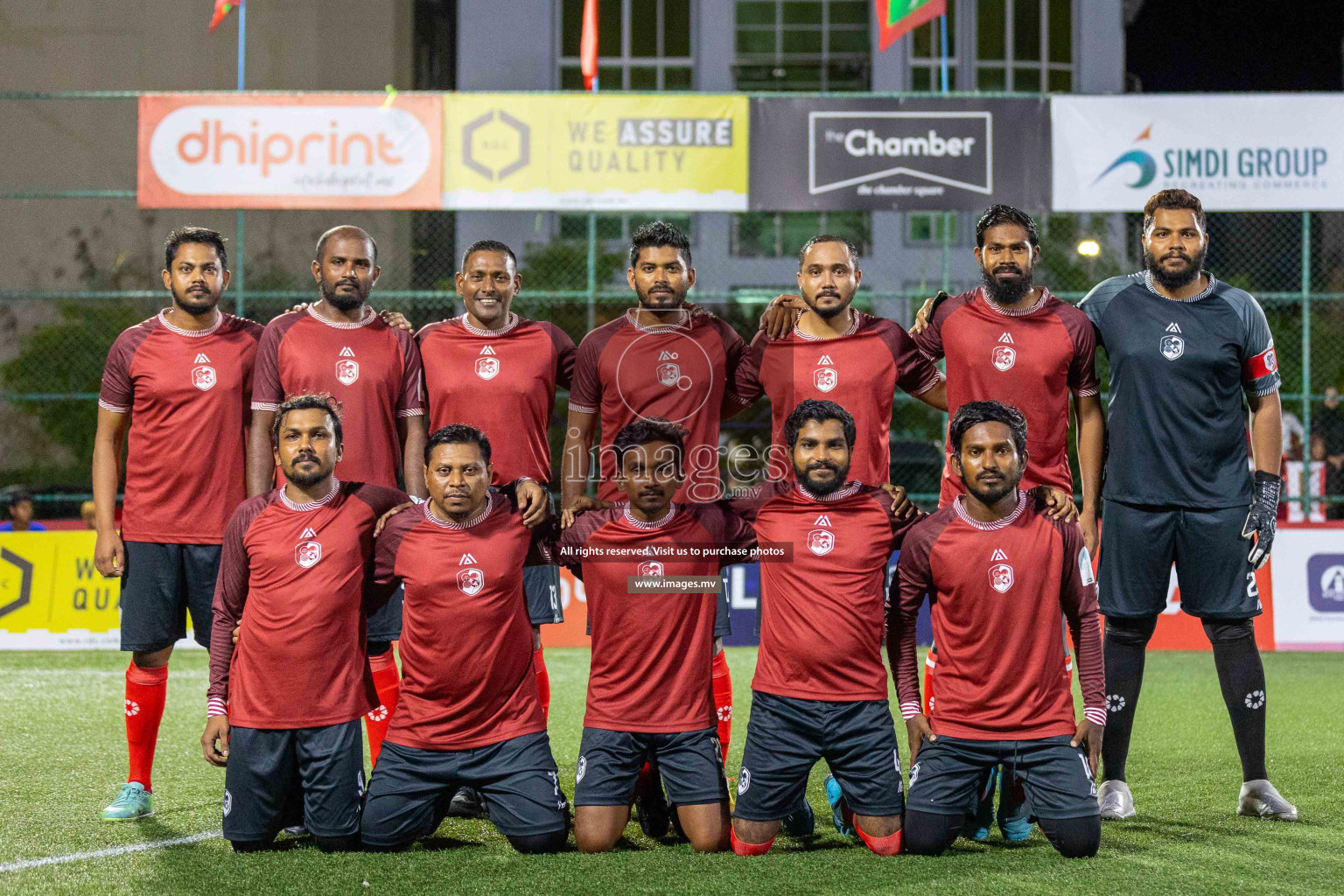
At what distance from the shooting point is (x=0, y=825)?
4.60 meters

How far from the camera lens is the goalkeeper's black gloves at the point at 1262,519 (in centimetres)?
467

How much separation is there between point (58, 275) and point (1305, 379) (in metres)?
17.2

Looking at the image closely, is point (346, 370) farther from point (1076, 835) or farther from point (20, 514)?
point (20, 514)

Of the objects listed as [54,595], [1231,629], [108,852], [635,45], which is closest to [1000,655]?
[1231,629]

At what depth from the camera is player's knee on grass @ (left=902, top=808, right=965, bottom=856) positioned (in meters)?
4.12

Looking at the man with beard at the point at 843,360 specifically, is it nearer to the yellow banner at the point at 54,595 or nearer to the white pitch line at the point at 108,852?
the white pitch line at the point at 108,852

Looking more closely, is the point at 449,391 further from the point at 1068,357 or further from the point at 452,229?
the point at 452,229

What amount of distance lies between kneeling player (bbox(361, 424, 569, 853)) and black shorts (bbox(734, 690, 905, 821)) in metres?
0.65

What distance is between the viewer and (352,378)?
16.0ft

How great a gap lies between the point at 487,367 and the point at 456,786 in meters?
1.57

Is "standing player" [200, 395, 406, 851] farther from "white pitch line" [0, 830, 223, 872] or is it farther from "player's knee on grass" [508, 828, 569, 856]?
"player's knee on grass" [508, 828, 569, 856]

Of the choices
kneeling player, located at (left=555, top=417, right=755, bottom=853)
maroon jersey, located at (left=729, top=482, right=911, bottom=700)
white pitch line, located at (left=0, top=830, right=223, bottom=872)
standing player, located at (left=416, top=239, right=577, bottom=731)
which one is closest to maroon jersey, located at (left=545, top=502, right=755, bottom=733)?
kneeling player, located at (left=555, top=417, right=755, bottom=853)

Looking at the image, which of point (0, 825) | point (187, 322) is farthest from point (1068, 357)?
point (0, 825)

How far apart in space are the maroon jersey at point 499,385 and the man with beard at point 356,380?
0.32 feet
